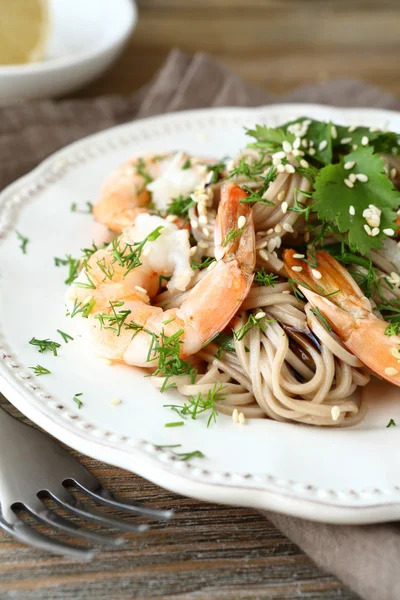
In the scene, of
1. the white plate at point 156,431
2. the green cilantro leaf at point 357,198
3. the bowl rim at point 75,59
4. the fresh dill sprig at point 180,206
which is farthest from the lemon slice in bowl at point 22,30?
the green cilantro leaf at point 357,198

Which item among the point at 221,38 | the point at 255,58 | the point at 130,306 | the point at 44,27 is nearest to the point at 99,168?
the point at 130,306

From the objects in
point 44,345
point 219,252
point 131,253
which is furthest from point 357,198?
point 44,345

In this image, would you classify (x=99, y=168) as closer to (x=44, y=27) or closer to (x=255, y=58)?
(x=44, y=27)

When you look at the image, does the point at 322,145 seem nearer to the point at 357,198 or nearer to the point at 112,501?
the point at 357,198

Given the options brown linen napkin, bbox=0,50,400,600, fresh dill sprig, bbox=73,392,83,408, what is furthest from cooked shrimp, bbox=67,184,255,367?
brown linen napkin, bbox=0,50,400,600

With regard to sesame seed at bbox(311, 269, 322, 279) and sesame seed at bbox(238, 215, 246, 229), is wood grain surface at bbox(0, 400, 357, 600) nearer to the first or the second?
sesame seed at bbox(311, 269, 322, 279)
